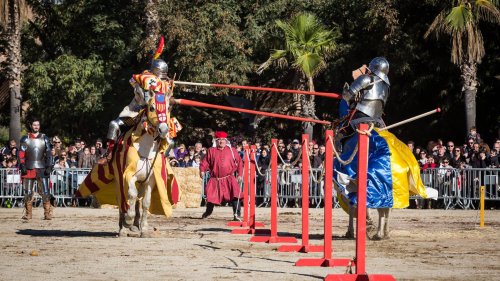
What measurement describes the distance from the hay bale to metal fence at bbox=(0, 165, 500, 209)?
128cm

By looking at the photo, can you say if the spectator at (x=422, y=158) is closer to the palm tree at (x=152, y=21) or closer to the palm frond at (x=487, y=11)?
the palm frond at (x=487, y=11)

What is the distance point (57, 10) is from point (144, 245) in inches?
1058

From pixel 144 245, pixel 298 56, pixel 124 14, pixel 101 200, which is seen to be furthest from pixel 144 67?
Answer: pixel 144 245

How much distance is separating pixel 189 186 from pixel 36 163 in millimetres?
7185

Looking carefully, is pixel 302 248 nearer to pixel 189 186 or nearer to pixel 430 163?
pixel 430 163

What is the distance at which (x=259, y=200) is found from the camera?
106 feet

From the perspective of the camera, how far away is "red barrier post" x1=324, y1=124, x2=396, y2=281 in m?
11.5

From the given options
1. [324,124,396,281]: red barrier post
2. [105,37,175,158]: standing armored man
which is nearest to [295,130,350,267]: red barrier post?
[324,124,396,281]: red barrier post

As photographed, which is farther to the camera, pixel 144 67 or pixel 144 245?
pixel 144 67

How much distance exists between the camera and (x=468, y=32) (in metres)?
31.1

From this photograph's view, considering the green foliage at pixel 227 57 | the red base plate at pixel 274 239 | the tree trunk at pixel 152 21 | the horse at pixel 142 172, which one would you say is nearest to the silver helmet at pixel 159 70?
the horse at pixel 142 172

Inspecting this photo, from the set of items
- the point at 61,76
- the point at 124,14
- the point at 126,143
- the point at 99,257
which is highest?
the point at 124,14

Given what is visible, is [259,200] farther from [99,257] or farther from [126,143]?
[99,257]

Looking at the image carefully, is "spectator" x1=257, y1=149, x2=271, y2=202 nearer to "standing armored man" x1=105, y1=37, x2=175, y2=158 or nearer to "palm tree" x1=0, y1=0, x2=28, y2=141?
"palm tree" x1=0, y1=0, x2=28, y2=141
